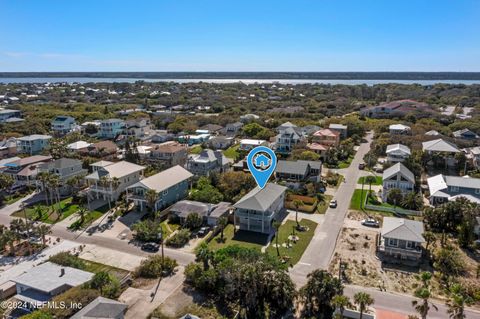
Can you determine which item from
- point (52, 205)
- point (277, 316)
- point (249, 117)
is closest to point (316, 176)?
point (277, 316)

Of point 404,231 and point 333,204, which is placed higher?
point 404,231

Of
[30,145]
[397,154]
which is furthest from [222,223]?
[30,145]

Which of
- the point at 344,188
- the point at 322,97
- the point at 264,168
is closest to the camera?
the point at 264,168

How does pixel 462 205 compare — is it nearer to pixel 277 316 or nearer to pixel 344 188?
pixel 344 188

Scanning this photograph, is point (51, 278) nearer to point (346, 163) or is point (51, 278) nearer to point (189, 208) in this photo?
point (189, 208)

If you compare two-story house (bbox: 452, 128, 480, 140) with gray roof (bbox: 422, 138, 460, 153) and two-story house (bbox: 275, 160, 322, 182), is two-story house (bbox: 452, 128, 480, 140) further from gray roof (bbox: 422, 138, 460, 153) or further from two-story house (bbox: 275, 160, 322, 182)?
two-story house (bbox: 275, 160, 322, 182)

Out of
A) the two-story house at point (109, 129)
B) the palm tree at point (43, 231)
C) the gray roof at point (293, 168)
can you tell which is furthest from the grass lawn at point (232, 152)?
the palm tree at point (43, 231)
